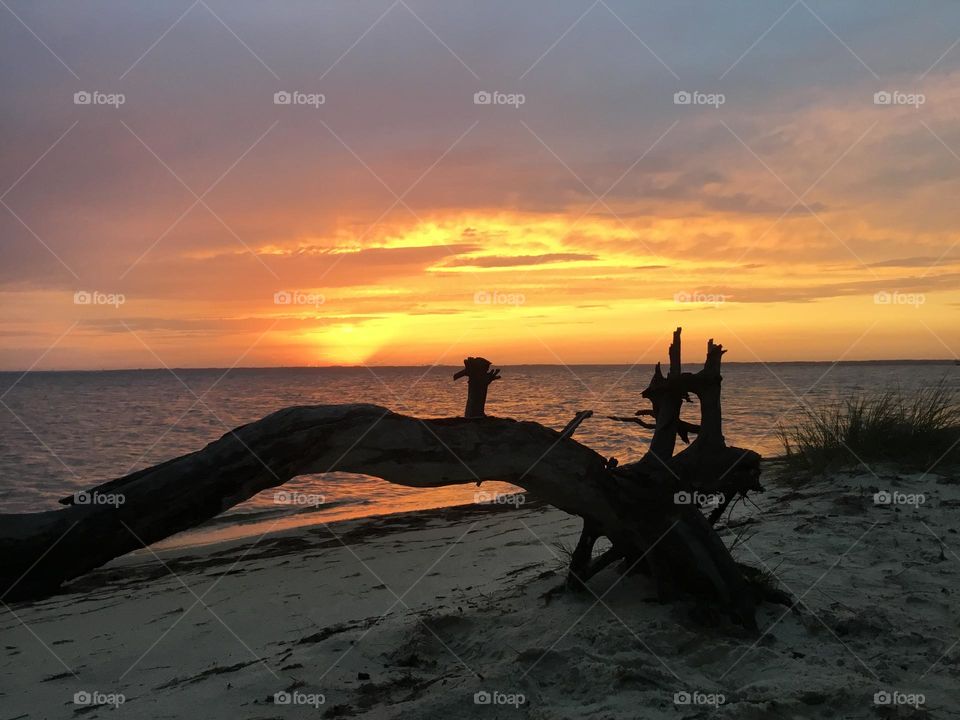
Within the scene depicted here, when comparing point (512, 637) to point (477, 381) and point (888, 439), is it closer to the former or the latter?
point (477, 381)

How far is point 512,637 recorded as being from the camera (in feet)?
16.8

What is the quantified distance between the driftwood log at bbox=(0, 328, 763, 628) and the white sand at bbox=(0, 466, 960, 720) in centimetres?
38

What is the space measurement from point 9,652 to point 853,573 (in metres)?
7.05

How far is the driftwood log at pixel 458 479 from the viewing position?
3963 mm

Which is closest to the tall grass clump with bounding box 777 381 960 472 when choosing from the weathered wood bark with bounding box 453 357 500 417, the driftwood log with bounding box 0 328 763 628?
the driftwood log with bounding box 0 328 763 628

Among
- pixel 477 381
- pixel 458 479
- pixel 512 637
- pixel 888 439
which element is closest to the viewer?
pixel 458 479

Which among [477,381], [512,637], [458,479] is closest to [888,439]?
[477,381]

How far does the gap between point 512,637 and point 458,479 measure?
1.17 meters

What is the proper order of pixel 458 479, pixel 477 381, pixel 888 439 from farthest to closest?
pixel 888 439
pixel 477 381
pixel 458 479

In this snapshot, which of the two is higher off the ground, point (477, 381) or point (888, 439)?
point (477, 381)

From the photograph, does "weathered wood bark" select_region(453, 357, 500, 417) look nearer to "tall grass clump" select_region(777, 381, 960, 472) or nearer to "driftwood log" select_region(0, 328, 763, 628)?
"driftwood log" select_region(0, 328, 763, 628)

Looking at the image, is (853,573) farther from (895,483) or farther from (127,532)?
(127,532)

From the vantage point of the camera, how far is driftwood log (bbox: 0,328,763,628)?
13.0 feet

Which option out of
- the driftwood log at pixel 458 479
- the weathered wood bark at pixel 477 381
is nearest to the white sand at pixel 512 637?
the driftwood log at pixel 458 479
